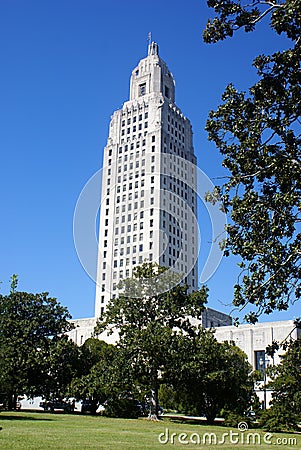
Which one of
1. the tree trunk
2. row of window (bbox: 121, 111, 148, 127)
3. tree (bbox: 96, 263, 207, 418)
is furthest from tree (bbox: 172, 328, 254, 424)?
row of window (bbox: 121, 111, 148, 127)

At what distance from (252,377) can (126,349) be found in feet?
36.2

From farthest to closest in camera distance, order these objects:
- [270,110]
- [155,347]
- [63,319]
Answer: [63,319]
[155,347]
[270,110]

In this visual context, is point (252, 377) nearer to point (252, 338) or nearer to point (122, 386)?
point (122, 386)

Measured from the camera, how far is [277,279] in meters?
14.8

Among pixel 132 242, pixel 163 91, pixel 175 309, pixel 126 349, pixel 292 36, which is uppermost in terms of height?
pixel 163 91

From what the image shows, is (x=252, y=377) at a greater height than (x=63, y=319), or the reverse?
(x=63, y=319)

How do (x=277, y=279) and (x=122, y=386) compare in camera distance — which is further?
(x=122, y=386)

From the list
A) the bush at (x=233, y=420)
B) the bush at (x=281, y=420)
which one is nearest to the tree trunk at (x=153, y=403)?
the bush at (x=233, y=420)

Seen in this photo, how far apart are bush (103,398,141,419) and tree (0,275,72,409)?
5.77m

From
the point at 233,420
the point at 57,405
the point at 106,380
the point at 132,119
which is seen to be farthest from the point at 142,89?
the point at 233,420

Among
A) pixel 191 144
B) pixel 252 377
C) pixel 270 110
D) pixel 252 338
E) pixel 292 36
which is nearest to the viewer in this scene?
pixel 292 36

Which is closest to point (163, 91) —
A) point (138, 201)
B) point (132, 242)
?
point (138, 201)

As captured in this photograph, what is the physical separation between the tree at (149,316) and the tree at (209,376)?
1.21 meters

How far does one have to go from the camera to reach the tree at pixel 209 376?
1318 inches
